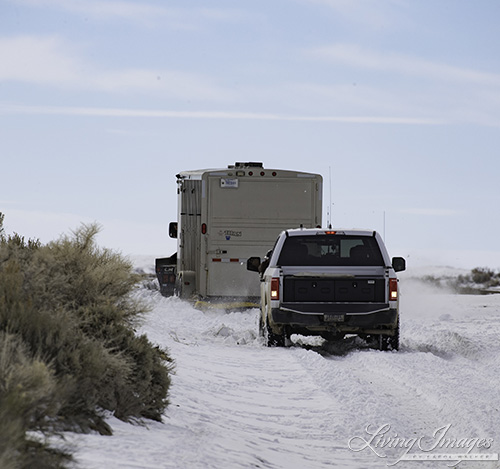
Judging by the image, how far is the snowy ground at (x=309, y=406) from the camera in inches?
275

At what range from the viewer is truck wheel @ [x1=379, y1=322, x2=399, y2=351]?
15.0 m

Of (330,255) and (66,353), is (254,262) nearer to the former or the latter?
(330,255)

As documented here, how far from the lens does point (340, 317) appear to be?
1485cm

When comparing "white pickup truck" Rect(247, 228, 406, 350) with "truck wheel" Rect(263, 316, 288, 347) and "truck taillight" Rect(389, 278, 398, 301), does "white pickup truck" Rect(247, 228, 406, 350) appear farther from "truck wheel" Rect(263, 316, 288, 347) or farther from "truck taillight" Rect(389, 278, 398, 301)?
"truck wheel" Rect(263, 316, 288, 347)

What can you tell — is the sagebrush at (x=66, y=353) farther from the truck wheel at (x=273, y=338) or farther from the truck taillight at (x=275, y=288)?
the truck wheel at (x=273, y=338)

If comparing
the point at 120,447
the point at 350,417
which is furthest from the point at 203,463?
→ the point at 350,417

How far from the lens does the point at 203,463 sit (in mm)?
6516

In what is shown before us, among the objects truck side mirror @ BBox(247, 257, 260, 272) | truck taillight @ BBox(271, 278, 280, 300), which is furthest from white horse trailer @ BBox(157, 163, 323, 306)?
truck taillight @ BBox(271, 278, 280, 300)

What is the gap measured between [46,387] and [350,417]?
4193mm

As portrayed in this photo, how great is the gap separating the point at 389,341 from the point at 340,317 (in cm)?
94

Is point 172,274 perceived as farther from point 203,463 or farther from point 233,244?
point 203,463

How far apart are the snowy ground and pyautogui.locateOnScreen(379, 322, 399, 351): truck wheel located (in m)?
0.16

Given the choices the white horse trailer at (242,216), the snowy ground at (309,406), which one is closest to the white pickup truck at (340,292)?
the snowy ground at (309,406)

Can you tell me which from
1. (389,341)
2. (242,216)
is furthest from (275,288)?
(242,216)
